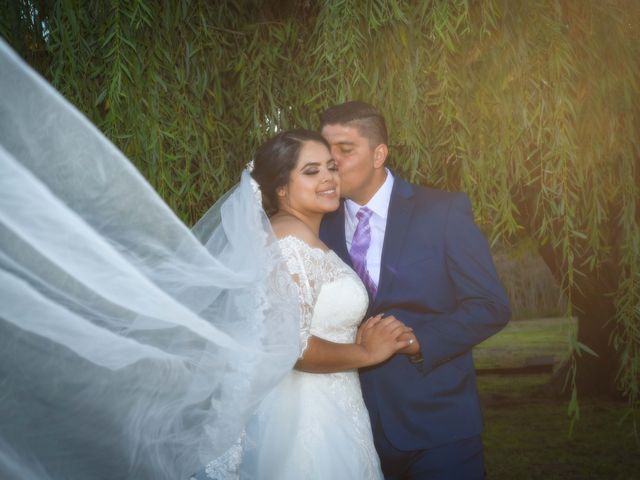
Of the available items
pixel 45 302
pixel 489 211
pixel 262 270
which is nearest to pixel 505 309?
pixel 489 211

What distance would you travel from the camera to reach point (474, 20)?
7.86ft

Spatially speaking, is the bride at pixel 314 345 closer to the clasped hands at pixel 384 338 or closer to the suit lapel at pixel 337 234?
the clasped hands at pixel 384 338

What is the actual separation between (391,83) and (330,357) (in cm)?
93

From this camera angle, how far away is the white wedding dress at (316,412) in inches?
82.0

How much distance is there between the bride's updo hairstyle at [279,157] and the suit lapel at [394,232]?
13.1 inches

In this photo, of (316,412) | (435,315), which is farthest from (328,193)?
(316,412)

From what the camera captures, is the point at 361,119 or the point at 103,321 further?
the point at 361,119

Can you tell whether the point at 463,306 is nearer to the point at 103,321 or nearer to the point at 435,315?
the point at 435,315

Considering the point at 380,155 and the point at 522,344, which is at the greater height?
the point at 380,155

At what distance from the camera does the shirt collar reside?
2.58 metres

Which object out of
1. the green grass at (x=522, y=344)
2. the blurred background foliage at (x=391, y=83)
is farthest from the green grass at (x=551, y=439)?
the blurred background foliage at (x=391, y=83)

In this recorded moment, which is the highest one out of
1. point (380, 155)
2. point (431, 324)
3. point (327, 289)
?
point (380, 155)

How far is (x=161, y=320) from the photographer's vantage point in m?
1.57

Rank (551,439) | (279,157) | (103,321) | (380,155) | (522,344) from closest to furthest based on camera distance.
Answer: (103,321) → (279,157) → (380,155) → (551,439) → (522,344)
